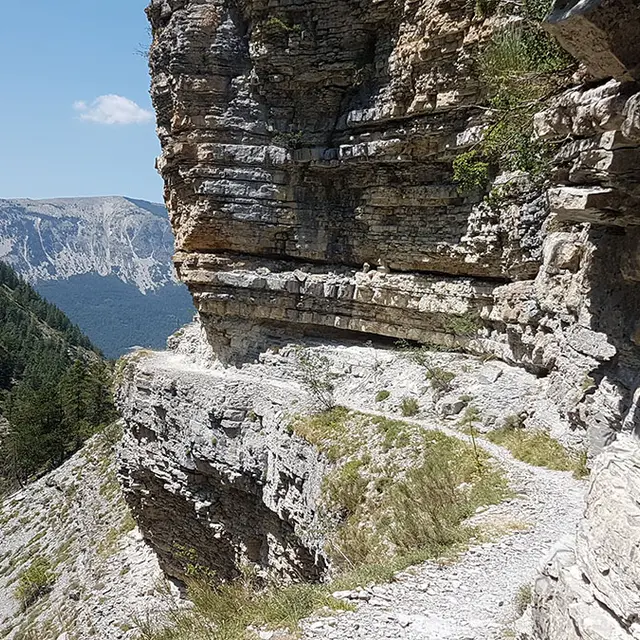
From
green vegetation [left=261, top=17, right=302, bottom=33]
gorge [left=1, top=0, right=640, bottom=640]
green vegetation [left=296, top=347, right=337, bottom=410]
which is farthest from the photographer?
green vegetation [left=261, top=17, right=302, bottom=33]

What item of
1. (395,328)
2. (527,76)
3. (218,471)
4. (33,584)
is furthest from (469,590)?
(33,584)

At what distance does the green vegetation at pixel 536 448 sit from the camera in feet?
34.7

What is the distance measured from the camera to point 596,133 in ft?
24.8

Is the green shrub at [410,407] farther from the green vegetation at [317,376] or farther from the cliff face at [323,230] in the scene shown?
the cliff face at [323,230]

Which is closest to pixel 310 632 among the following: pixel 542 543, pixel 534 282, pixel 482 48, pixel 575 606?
pixel 575 606

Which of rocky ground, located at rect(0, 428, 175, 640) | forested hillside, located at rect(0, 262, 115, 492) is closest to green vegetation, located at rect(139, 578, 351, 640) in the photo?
rocky ground, located at rect(0, 428, 175, 640)

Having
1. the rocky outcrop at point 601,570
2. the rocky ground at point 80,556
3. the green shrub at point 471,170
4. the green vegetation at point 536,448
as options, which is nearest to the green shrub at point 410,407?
the green vegetation at point 536,448

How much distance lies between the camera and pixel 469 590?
21.2 ft

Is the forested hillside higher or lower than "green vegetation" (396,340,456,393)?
lower

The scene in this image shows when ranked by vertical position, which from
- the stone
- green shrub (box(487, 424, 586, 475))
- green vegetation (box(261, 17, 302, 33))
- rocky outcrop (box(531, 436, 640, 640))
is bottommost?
green shrub (box(487, 424, 586, 475))

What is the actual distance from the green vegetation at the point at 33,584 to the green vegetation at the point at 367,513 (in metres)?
17.2

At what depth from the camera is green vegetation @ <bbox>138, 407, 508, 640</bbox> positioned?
6719 millimetres

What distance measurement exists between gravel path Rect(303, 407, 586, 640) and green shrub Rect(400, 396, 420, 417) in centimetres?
671

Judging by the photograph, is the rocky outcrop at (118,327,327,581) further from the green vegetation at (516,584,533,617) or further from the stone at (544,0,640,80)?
the stone at (544,0,640,80)
